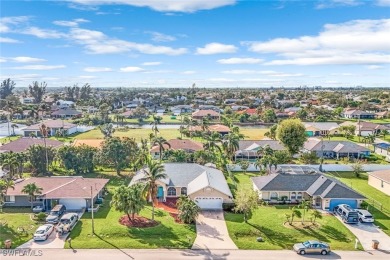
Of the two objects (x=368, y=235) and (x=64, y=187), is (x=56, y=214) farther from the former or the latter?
(x=368, y=235)

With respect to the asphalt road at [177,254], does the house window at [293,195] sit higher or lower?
higher

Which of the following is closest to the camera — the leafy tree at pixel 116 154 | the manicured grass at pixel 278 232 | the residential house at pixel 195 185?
the manicured grass at pixel 278 232

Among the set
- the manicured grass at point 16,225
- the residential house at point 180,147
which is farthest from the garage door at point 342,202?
the manicured grass at point 16,225

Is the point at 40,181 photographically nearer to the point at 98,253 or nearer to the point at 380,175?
the point at 98,253

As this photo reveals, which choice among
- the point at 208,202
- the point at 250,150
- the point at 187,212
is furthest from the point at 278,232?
the point at 250,150

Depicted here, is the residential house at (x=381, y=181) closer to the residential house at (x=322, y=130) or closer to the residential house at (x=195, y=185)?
the residential house at (x=195, y=185)

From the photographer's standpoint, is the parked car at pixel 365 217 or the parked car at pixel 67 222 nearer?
the parked car at pixel 67 222

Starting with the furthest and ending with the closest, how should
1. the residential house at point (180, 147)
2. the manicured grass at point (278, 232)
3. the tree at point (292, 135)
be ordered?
the residential house at point (180, 147)
the tree at point (292, 135)
the manicured grass at point (278, 232)

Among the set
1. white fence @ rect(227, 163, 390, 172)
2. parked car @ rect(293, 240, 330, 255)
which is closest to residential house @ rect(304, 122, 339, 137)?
white fence @ rect(227, 163, 390, 172)
